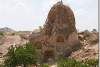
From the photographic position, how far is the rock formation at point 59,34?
29.0m

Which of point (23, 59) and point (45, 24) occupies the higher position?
point (45, 24)

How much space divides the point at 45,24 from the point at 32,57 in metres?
9.84

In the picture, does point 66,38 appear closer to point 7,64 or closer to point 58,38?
point 58,38

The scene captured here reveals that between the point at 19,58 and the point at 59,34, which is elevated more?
the point at 59,34

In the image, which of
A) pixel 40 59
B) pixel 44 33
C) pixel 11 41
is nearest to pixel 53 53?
pixel 40 59

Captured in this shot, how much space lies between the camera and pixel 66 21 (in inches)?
1202

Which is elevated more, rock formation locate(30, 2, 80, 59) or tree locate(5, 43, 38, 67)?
rock formation locate(30, 2, 80, 59)

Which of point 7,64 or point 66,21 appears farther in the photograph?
point 66,21

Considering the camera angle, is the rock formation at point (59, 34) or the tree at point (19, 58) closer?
the tree at point (19, 58)

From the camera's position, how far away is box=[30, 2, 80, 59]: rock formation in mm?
28953

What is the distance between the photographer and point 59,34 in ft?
98.4

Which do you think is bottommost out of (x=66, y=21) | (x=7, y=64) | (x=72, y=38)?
(x=7, y=64)

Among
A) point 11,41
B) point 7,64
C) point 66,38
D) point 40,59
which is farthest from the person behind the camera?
point 11,41

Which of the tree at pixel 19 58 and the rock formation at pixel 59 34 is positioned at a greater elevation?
the rock formation at pixel 59 34
